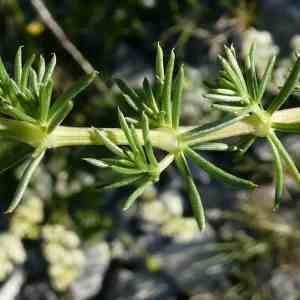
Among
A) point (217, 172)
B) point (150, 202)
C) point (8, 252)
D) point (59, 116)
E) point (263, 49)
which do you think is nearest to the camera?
point (59, 116)

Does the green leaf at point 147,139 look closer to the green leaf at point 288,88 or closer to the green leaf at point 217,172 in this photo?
the green leaf at point 217,172

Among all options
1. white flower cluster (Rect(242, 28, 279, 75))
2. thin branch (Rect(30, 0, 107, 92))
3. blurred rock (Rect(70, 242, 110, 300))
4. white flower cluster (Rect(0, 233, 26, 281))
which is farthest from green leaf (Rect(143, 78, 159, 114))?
blurred rock (Rect(70, 242, 110, 300))

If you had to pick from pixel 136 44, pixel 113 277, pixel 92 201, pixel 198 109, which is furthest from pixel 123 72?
pixel 113 277

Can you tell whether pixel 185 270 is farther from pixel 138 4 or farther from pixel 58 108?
pixel 58 108

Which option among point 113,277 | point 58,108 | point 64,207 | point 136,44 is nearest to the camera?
point 58,108

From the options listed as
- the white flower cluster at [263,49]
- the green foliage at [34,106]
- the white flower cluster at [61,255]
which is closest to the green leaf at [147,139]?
the green foliage at [34,106]

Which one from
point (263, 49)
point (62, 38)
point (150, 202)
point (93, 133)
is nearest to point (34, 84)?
point (93, 133)

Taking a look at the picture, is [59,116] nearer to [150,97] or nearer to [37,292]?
[150,97]

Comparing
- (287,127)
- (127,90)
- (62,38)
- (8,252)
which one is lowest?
(287,127)
